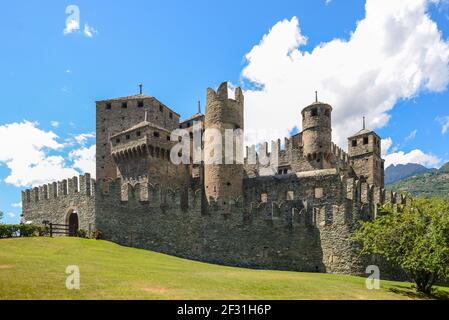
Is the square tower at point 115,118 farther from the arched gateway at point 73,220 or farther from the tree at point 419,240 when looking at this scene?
the tree at point 419,240

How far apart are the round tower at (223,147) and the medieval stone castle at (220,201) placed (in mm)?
101

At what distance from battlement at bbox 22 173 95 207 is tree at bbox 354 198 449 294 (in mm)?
24777

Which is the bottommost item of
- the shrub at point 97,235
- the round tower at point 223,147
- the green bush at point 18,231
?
the shrub at point 97,235

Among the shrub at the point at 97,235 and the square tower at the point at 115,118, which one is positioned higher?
the square tower at the point at 115,118

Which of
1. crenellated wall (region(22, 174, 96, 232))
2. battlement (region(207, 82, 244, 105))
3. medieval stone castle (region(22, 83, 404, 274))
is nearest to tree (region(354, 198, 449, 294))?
medieval stone castle (region(22, 83, 404, 274))

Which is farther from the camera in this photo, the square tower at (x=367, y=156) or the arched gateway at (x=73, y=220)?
the square tower at (x=367, y=156)

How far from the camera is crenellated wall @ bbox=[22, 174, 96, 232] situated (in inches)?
1428

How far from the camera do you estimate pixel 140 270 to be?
793 inches

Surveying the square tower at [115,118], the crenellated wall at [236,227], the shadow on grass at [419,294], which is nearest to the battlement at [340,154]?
the crenellated wall at [236,227]

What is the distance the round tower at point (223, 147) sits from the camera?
3716 centimetres

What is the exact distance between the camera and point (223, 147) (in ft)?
123

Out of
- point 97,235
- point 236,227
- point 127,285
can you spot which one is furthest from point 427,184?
point 127,285

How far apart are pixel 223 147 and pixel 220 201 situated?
239 inches

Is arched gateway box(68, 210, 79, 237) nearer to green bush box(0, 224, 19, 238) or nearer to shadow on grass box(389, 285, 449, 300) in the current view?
green bush box(0, 224, 19, 238)
